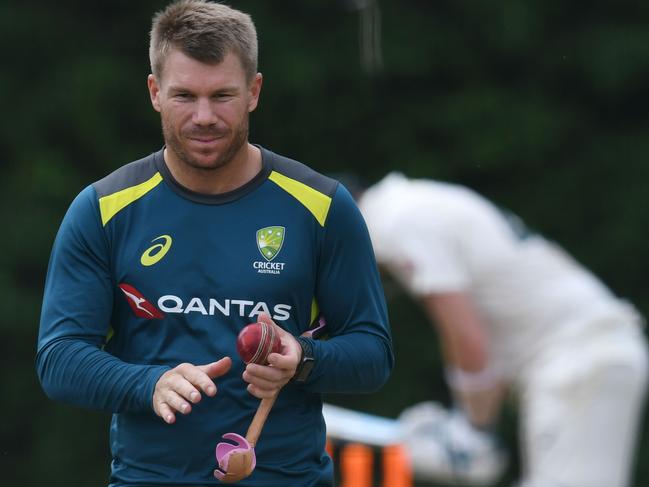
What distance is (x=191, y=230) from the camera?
2.84 metres

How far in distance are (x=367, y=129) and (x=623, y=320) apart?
4.83m

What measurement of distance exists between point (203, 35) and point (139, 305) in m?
0.56

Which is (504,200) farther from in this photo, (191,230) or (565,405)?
(191,230)

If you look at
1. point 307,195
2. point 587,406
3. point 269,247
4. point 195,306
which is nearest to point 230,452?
point 195,306

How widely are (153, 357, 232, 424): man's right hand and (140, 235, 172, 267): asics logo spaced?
271 millimetres

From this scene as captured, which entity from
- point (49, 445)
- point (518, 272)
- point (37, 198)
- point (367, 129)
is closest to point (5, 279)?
point (37, 198)

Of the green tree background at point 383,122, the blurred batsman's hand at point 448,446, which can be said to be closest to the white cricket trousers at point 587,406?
the blurred batsman's hand at point 448,446

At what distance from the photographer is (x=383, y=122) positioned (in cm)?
1021

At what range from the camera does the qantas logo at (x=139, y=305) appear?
2816 mm

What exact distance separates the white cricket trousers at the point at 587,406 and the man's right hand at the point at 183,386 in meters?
3.15

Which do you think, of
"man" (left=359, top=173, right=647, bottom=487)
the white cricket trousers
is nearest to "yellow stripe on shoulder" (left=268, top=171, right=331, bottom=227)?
"man" (left=359, top=173, right=647, bottom=487)

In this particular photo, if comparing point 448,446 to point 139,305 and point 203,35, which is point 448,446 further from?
point 203,35

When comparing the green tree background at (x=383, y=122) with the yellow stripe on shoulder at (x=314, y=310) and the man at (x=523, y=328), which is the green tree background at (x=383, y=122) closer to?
the man at (x=523, y=328)

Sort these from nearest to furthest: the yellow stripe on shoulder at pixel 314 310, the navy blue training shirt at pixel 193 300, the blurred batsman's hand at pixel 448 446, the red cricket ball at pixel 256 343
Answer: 1. the red cricket ball at pixel 256 343
2. the navy blue training shirt at pixel 193 300
3. the yellow stripe on shoulder at pixel 314 310
4. the blurred batsman's hand at pixel 448 446
